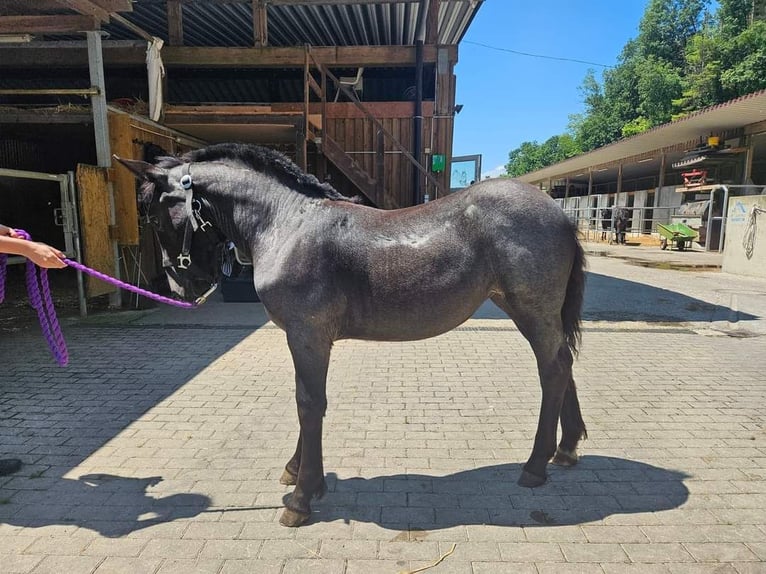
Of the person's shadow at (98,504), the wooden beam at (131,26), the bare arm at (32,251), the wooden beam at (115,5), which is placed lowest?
the person's shadow at (98,504)

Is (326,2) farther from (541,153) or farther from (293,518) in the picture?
(541,153)

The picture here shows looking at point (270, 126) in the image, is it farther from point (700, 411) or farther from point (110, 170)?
point (700, 411)

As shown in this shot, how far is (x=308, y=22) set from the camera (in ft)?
36.9

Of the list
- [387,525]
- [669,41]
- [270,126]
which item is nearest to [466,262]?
[387,525]

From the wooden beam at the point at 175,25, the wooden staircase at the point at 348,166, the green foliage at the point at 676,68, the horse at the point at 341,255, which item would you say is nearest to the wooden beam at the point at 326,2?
the wooden beam at the point at 175,25

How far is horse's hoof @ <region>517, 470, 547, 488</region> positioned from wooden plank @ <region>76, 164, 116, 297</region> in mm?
7186

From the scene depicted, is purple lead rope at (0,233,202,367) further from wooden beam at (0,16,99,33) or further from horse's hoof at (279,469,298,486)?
wooden beam at (0,16,99,33)

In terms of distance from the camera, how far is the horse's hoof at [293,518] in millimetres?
2588

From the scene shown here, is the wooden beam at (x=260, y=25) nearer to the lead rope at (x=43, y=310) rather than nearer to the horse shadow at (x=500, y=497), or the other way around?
the lead rope at (x=43, y=310)

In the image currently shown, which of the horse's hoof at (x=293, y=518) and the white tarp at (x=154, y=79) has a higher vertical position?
the white tarp at (x=154, y=79)

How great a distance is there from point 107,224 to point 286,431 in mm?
5913

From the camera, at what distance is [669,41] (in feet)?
135

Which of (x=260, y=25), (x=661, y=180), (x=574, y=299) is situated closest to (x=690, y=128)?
(x=661, y=180)

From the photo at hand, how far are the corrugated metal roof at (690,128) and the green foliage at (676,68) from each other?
673 centimetres
